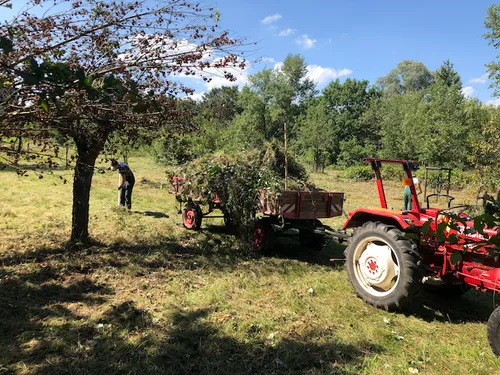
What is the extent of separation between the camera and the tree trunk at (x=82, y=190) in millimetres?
6383

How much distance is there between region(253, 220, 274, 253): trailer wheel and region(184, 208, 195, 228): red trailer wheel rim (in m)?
2.02

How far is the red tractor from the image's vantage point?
3965 mm

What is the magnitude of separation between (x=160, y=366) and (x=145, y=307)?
4.01 feet

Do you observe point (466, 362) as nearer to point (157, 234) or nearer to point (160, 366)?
point (160, 366)

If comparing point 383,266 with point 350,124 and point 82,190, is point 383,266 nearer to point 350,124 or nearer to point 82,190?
point 82,190

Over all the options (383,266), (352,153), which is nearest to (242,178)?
(383,266)

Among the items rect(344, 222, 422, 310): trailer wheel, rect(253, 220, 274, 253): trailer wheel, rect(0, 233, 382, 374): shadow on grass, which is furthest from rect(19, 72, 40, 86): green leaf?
rect(253, 220, 274, 253): trailer wheel

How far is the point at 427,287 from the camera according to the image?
5.18 metres

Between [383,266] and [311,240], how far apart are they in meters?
2.67

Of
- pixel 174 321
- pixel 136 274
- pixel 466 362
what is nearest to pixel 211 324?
pixel 174 321

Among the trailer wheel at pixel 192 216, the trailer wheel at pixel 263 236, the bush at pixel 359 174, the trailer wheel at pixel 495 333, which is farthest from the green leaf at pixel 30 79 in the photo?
the bush at pixel 359 174

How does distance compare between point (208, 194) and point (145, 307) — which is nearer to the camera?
point (145, 307)

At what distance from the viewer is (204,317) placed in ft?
13.2

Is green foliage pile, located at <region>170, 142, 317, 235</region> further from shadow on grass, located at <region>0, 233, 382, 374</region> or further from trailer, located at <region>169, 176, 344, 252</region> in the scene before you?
shadow on grass, located at <region>0, 233, 382, 374</region>
